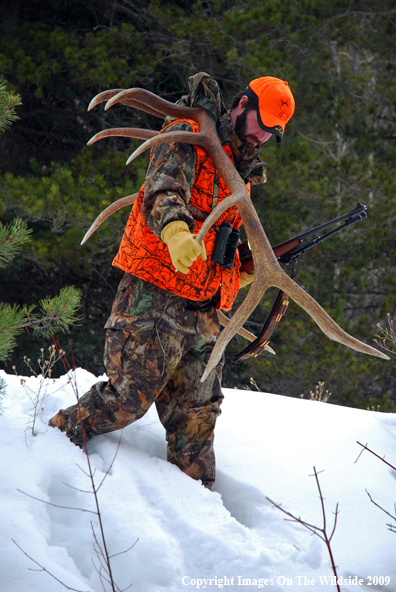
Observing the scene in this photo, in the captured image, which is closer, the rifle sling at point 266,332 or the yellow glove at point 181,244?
the yellow glove at point 181,244

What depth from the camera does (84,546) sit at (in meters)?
1.80

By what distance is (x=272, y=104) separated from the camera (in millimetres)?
2258

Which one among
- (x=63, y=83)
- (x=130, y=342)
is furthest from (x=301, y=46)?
(x=130, y=342)

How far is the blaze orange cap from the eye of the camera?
2.26 meters

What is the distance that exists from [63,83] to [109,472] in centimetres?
591

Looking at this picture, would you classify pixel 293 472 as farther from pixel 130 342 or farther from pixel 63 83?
pixel 63 83

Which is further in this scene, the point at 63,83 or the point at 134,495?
the point at 63,83

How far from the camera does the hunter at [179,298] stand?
7.45ft

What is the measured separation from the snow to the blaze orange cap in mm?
1651

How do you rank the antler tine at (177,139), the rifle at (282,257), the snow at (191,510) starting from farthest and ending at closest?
the rifle at (282,257) → the antler tine at (177,139) → the snow at (191,510)

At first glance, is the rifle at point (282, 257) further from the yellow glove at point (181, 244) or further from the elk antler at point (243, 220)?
the yellow glove at point (181, 244)

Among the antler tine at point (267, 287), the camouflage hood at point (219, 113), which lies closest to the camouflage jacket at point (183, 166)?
the camouflage hood at point (219, 113)

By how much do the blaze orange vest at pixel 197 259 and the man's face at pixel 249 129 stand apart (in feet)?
0.31

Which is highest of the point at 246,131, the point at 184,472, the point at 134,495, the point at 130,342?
the point at 246,131
